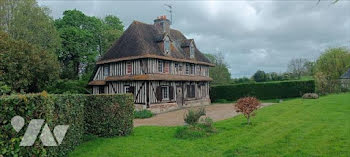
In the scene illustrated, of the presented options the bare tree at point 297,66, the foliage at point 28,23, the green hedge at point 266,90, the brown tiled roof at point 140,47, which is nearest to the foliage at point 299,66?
the bare tree at point 297,66

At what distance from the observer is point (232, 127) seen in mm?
9781

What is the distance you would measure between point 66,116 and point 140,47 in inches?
538

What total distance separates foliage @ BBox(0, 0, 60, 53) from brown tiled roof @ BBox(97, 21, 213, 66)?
7.26 metres

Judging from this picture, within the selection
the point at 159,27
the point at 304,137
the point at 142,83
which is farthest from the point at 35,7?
the point at 304,137

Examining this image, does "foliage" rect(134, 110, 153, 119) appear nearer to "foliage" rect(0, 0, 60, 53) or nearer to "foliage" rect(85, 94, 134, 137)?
"foliage" rect(85, 94, 134, 137)

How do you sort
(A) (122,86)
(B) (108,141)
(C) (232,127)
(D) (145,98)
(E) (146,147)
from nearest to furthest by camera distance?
(E) (146,147) < (B) (108,141) < (C) (232,127) < (D) (145,98) < (A) (122,86)

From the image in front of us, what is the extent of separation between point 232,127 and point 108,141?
15.7ft

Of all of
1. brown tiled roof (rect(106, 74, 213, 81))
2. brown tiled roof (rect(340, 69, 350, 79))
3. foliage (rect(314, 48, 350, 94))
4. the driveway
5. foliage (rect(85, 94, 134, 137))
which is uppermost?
foliage (rect(314, 48, 350, 94))

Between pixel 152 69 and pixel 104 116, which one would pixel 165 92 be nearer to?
pixel 152 69

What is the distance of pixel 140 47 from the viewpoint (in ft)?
66.2

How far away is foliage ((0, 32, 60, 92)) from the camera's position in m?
14.9

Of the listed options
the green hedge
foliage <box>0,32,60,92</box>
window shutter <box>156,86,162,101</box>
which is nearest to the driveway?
window shutter <box>156,86,162,101</box>

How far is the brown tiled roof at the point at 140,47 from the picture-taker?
796 inches

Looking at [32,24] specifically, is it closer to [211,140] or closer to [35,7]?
[35,7]
